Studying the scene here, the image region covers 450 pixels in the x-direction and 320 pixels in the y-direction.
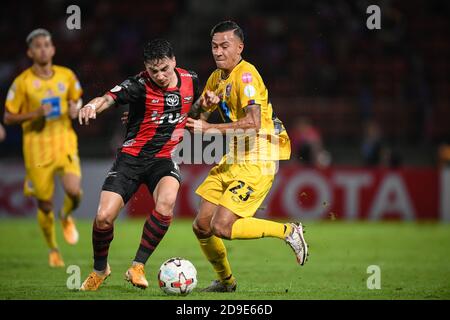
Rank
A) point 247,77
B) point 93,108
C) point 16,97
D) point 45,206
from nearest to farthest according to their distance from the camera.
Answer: point 93,108 → point 247,77 → point 16,97 → point 45,206

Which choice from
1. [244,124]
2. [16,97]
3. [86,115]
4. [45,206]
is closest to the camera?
[86,115]

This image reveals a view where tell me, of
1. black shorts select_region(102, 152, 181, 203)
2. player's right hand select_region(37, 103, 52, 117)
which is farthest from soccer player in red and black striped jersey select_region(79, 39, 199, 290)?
player's right hand select_region(37, 103, 52, 117)

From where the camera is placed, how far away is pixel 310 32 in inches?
763

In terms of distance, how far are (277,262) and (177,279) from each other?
3.51 meters

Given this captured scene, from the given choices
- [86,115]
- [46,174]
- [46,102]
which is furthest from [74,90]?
[86,115]

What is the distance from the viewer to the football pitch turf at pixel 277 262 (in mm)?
7770

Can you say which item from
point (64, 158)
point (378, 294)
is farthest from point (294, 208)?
point (378, 294)

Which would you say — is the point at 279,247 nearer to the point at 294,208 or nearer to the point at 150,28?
the point at 294,208

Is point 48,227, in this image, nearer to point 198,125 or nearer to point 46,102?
point 46,102

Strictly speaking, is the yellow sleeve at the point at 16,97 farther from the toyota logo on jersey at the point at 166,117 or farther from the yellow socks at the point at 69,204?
the toyota logo on jersey at the point at 166,117

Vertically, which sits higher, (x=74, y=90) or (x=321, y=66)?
(x=321, y=66)

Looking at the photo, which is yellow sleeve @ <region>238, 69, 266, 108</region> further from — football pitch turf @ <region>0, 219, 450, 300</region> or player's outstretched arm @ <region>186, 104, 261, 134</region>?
football pitch turf @ <region>0, 219, 450, 300</region>

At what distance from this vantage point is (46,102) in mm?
10383

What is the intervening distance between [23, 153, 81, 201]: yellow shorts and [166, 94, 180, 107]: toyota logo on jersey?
9.80 feet
